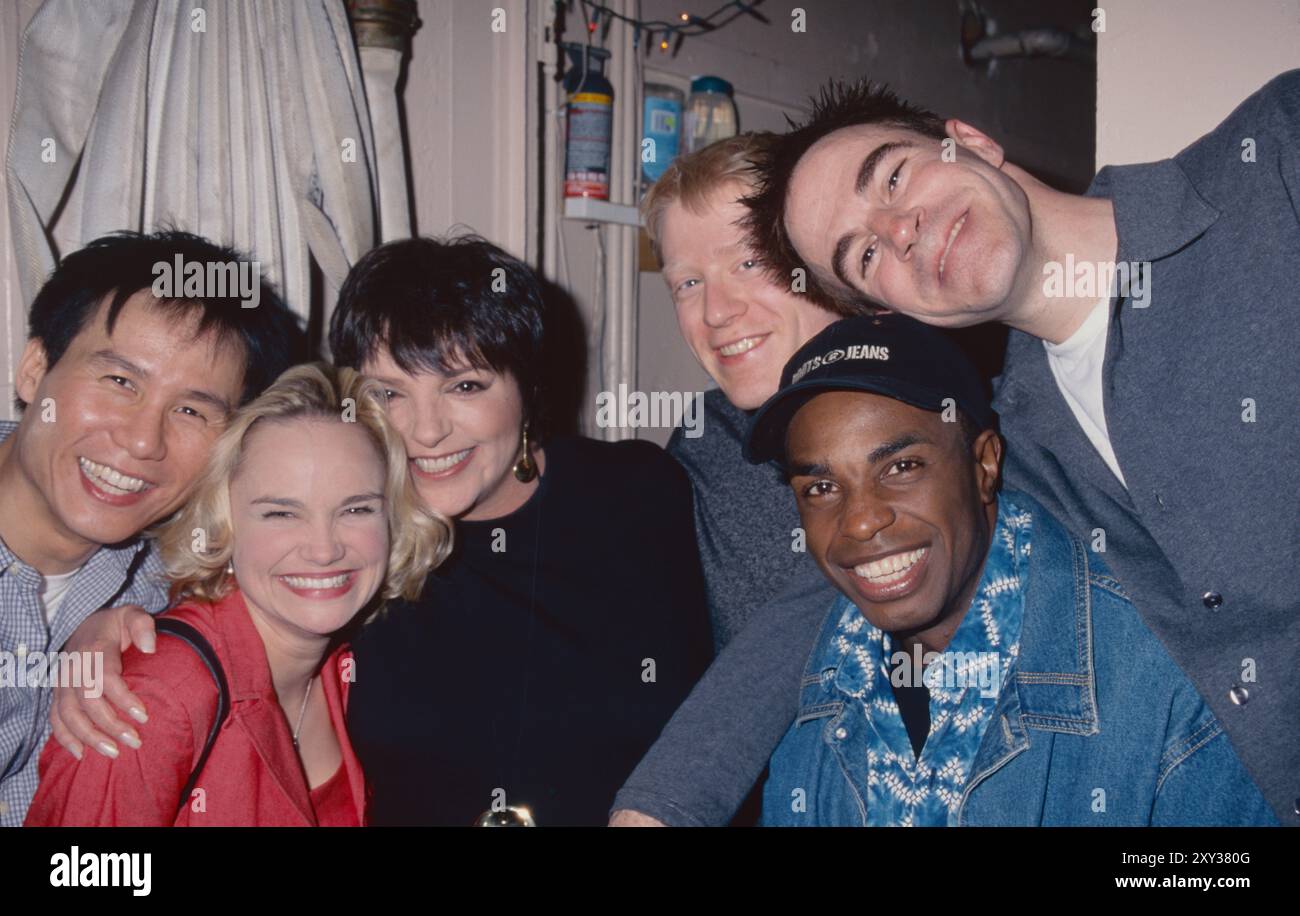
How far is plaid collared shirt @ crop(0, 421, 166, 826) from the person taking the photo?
1605mm

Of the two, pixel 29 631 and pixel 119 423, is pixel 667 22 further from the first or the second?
pixel 29 631

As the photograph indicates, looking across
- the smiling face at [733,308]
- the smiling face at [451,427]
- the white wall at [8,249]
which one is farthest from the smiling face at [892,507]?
the white wall at [8,249]

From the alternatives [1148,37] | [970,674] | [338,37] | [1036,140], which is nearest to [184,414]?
[338,37]

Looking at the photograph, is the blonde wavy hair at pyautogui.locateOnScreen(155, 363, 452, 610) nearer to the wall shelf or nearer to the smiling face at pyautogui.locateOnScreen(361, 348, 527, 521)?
the smiling face at pyautogui.locateOnScreen(361, 348, 527, 521)

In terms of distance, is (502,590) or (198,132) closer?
(502,590)

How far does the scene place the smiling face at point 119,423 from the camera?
63.8 inches

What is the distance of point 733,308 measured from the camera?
6.48ft

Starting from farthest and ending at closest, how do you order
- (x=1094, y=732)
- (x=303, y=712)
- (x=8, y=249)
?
(x=8, y=249) < (x=303, y=712) < (x=1094, y=732)

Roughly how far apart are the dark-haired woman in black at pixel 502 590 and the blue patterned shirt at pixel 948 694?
485mm

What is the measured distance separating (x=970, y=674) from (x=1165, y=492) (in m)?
0.39

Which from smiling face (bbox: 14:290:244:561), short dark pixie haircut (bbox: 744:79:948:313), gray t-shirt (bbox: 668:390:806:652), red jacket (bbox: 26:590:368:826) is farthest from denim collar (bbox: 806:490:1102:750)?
smiling face (bbox: 14:290:244:561)

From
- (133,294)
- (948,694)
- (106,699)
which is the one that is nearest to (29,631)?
(106,699)

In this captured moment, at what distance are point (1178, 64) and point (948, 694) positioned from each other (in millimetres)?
1404

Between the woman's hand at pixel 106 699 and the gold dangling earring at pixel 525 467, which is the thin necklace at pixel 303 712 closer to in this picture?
the woman's hand at pixel 106 699
